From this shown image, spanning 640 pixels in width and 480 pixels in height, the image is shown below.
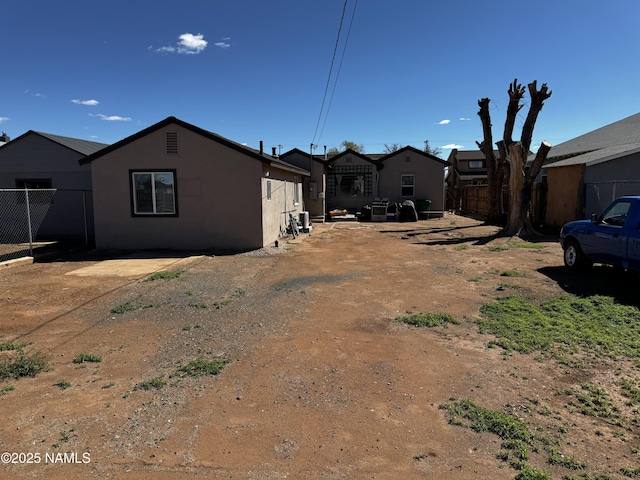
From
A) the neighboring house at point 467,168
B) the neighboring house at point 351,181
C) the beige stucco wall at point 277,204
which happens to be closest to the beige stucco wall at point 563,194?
the neighboring house at point 351,181

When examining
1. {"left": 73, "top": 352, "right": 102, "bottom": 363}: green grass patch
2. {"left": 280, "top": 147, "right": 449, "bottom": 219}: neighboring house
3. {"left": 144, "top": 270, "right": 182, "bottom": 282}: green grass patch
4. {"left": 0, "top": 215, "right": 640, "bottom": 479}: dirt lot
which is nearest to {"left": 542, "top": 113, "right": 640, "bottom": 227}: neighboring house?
{"left": 280, "top": 147, "right": 449, "bottom": 219}: neighboring house

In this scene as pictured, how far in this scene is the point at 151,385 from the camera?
4023mm

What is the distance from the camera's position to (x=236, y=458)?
2926 millimetres

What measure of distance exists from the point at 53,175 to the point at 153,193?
7078 millimetres

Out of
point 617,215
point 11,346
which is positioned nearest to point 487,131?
point 617,215

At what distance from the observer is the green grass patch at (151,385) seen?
398cm

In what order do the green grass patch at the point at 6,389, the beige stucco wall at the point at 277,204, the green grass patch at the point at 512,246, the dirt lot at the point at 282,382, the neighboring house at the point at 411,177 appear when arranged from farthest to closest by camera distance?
the neighboring house at the point at 411,177 < the beige stucco wall at the point at 277,204 < the green grass patch at the point at 512,246 < the green grass patch at the point at 6,389 < the dirt lot at the point at 282,382

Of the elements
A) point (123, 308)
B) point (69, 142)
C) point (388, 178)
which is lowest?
point (123, 308)

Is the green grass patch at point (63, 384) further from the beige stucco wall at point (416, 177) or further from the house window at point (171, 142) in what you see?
the beige stucco wall at point (416, 177)

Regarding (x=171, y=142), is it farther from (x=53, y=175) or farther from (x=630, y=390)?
(x=630, y=390)

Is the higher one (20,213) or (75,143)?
(75,143)

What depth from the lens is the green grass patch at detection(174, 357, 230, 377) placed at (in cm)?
429

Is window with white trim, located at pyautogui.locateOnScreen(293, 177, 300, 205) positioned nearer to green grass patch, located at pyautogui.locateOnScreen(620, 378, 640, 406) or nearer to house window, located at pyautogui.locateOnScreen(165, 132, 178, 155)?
house window, located at pyautogui.locateOnScreen(165, 132, 178, 155)

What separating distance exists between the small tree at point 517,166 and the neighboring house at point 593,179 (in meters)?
1.51
